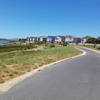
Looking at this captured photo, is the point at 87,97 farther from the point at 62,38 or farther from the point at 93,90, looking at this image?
the point at 62,38

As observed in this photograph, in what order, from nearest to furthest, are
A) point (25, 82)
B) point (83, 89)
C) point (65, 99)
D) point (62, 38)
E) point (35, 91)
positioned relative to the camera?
point (65, 99) < point (35, 91) < point (83, 89) < point (25, 82) < point (62, 38)

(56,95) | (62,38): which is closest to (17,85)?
(56,95)

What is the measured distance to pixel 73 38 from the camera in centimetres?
16812

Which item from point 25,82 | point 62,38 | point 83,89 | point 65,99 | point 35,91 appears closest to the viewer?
point 65,99

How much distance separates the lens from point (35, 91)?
612 centimetres

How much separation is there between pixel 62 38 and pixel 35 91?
162044 mm

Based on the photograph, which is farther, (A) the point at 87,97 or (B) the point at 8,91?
(B) the point at 8,91

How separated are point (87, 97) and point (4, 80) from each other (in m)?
3.52

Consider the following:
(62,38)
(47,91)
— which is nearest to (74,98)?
(47,91)

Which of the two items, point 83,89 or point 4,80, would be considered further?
point 4,80

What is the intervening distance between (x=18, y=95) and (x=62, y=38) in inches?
6401

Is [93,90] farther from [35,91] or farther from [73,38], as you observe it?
[73,38]

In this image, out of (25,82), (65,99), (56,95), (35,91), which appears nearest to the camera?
(65,99)

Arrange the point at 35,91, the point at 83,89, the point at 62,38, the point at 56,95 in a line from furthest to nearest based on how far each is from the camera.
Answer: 1. the point at 62,38
2. the point at 83,89
3. the point at 35,91
4. the point at 56,95
